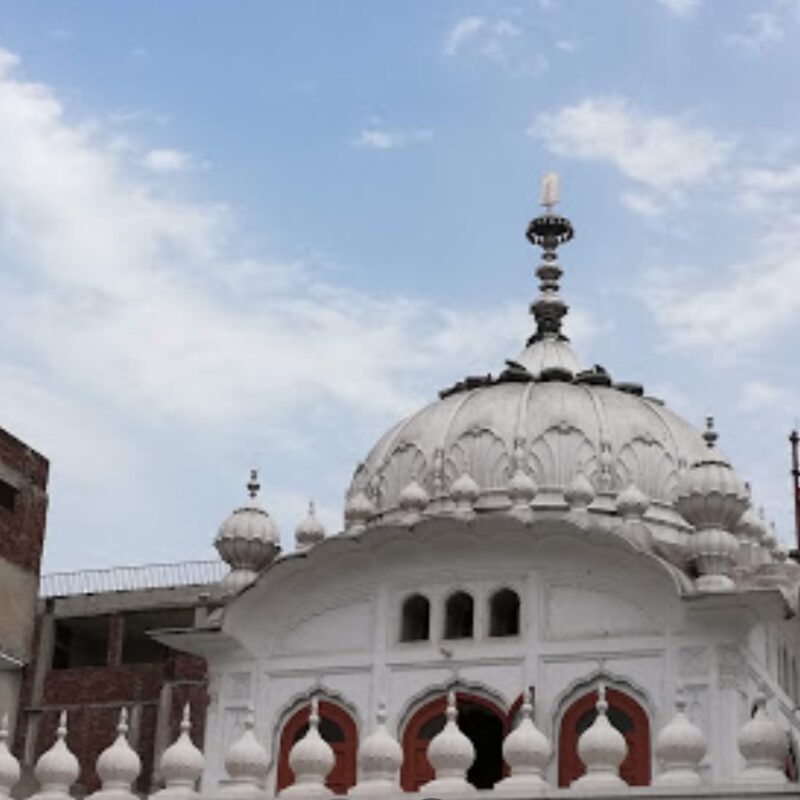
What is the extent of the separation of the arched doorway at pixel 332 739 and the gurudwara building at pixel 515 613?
0.02 metres

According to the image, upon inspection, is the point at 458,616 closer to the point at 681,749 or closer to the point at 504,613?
the point at 504,613

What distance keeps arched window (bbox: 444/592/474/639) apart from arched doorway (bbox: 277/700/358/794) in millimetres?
1605

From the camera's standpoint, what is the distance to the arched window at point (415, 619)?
69.3ft

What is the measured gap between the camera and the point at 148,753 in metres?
41.7

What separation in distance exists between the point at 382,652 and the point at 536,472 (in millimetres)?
3537

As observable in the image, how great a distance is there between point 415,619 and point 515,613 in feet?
4.11

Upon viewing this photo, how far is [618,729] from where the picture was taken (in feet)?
64.5

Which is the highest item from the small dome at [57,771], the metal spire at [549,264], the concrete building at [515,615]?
the metal spire at [549,264]

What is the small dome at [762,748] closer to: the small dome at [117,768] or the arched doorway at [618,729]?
the arched doorway at [618,729]

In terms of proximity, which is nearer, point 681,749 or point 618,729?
point 681,749

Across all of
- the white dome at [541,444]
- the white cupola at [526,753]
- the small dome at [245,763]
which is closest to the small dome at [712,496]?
the white dome at [541,444]

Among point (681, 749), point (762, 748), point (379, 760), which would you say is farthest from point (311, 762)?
point (762, 748)

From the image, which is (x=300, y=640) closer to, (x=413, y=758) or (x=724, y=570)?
(x=413, y=758)

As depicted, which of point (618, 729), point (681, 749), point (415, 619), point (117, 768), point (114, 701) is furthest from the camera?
point (114, 701)
